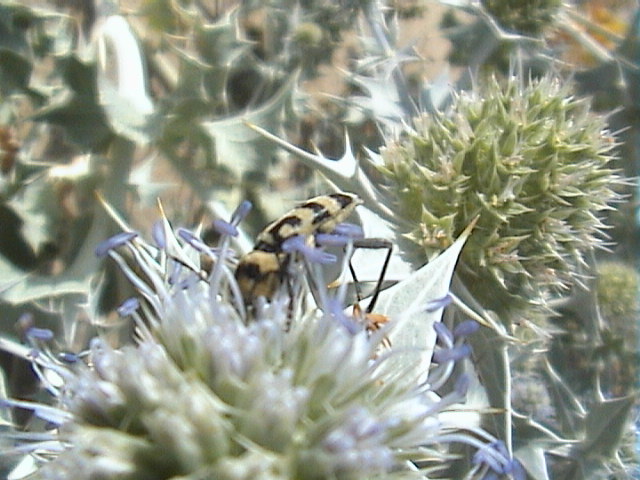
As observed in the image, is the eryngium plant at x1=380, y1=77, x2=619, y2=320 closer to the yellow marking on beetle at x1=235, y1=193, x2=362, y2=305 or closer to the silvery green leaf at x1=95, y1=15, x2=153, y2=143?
the yellow marking on beetle at x1=235, y1=193, x2=362, y2=305

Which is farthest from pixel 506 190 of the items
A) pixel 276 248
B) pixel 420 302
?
pixel 276 248

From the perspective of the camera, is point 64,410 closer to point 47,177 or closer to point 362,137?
point 47,177

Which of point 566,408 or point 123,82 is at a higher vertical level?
point 123,82

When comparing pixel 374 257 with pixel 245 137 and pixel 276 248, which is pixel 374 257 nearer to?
pixel 276 248

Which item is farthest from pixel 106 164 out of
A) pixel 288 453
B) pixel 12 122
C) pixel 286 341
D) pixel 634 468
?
pixel 634 468

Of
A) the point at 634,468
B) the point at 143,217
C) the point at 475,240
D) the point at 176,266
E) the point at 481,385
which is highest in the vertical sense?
the point at 176,266

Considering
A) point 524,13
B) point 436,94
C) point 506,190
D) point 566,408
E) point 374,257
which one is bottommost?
point 566,408

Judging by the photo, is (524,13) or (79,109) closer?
(79,109)
